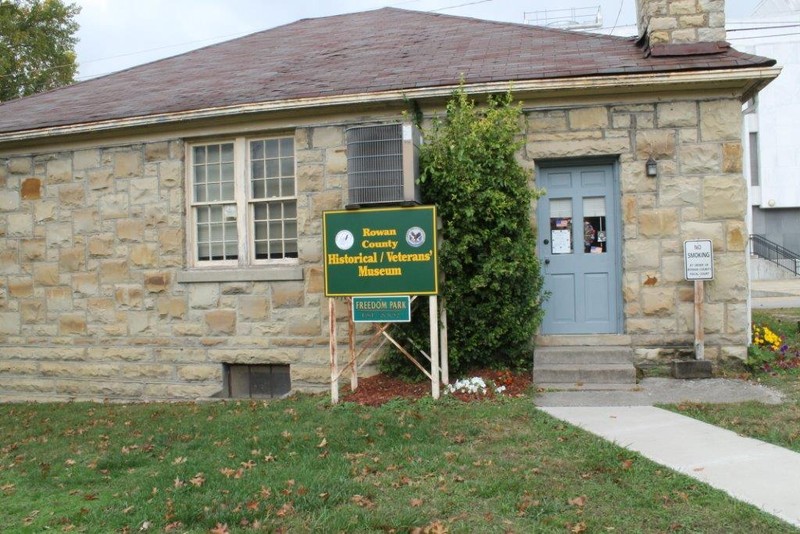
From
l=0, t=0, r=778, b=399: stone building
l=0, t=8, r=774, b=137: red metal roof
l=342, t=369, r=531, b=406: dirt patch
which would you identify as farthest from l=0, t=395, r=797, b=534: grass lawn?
l=0, t=8, r=774, b=137: red metal roof

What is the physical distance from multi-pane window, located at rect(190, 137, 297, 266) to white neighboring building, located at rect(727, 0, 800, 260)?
25655 millimetres

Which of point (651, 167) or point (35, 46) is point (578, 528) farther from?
point (35, 46)

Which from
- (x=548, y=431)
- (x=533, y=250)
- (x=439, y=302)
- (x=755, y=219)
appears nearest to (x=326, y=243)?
(x=439, y=302)

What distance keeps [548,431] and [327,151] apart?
474 centimetres

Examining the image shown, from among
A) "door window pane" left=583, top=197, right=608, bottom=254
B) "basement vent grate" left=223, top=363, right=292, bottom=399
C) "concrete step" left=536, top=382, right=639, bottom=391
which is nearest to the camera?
"concrete step" left=536, top=382, right=639, bottom=391

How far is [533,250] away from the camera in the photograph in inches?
317

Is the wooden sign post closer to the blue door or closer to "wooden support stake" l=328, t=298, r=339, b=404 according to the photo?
the blue door

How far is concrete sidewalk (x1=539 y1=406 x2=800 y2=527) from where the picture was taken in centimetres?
426

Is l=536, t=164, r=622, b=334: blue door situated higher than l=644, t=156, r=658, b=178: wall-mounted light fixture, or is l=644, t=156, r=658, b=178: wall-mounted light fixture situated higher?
l=644, t=156, r=658, b=178: wall-mounted light fixture

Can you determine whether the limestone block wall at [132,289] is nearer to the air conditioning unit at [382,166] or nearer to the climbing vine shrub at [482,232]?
the air conditioning unit at [382,166]

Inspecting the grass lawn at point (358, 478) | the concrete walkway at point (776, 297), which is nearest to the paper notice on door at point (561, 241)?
the grass lawn at point (358, 478)

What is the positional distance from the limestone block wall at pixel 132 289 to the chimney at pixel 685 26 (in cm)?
414

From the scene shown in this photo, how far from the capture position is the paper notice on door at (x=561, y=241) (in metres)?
8.57

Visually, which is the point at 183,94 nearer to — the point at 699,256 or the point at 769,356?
the point at 699,256
